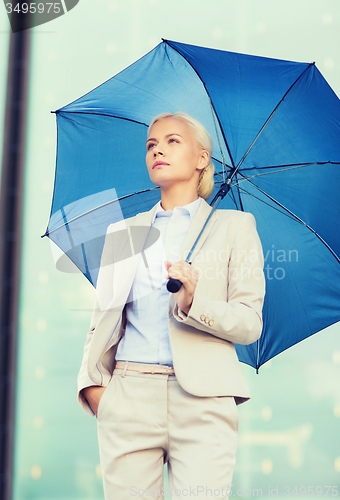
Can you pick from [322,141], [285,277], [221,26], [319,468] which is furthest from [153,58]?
[319,468]

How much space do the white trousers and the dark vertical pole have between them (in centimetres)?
114

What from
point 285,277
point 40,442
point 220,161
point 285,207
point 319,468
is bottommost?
point 319,468

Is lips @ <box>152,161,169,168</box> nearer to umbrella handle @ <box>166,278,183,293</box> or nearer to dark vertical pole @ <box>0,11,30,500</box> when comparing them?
umbrella handle @ <box>166,278,183,293</box>

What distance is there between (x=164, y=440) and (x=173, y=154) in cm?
69

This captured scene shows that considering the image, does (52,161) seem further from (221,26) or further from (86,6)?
(221,26)

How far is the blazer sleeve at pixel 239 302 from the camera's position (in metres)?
0.92

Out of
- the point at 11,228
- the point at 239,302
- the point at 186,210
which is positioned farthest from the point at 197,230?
the point at 11,228

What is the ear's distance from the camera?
121 centimetres

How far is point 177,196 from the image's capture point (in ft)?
3.90

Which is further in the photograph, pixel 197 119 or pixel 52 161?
pixel 52 161

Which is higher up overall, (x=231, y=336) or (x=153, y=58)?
(x=153, y=58)

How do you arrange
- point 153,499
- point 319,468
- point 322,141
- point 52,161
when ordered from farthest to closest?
point 52,161, point 319,468, point 322,141, point 153,499

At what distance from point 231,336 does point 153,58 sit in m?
0.85

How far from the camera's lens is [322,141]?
4.08 ft
